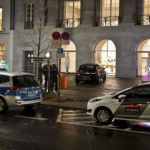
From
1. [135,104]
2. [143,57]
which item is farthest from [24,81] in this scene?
[143,57]

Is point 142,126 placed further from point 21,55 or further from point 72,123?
point 21,55

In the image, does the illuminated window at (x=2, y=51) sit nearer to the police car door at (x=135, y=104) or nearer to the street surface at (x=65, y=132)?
the street surface at (x=65, y=132)

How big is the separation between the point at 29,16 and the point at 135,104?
85.1 ft

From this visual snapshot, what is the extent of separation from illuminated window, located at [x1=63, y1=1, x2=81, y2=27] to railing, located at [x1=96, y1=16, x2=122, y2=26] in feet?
7.20

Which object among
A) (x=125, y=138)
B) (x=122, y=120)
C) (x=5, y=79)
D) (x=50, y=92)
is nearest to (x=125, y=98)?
(x=122, y=120)

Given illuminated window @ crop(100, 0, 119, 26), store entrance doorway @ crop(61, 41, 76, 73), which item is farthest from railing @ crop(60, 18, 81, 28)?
illuminated window @ crop(100, 0, 119, 26)

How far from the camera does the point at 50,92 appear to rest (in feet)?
61.7

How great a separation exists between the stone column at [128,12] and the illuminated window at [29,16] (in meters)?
9.74

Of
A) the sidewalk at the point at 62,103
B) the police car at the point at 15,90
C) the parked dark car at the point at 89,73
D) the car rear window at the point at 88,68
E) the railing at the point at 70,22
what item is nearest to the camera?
the police car at the point at 15,90

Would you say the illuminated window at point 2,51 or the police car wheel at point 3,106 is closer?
the police car wheel at point 3,106

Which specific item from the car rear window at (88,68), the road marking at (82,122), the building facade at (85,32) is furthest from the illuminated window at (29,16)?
the road marking at (82,122)

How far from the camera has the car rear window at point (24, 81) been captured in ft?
41.1

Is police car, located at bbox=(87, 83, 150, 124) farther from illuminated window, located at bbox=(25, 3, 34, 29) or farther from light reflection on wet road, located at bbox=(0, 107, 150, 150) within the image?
illuminated window, located at bbox=(25, 3, 34, 29)

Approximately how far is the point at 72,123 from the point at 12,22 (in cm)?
2579
